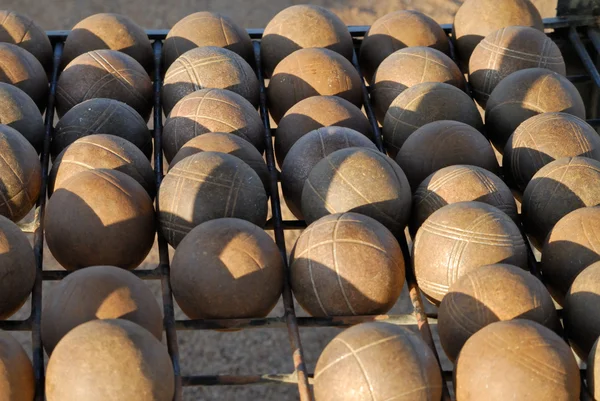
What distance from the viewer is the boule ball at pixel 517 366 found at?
511 cm

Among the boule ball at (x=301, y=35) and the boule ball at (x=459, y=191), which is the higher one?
the boule ball at (x=301, y=35)

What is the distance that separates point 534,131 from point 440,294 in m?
1.68

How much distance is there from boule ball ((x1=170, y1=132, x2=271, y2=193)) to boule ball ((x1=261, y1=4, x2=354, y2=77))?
69.5 inches

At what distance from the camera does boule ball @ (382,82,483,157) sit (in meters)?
7.68

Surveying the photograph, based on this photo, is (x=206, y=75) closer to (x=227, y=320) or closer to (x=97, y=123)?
(x=97, y=123)

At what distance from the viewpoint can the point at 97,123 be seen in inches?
296

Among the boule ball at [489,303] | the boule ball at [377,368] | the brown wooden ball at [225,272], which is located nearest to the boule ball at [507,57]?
the boule ball at [489,303]

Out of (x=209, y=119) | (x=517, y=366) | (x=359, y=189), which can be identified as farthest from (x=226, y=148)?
(x=517, y=366)

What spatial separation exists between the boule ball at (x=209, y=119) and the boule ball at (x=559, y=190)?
6.61ft

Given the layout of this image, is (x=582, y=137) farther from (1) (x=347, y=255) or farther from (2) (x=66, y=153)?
(2) (x=66, y=153)

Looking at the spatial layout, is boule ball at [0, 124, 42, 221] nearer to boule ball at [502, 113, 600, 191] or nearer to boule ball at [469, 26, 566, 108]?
boule ball at [502, 113, 600, 191]

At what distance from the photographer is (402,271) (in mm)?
6266

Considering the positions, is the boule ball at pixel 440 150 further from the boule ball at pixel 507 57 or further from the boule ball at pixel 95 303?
the boule ball at pixel 95 303

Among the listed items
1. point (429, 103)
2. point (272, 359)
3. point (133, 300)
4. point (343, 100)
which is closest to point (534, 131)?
point (429, 103)
